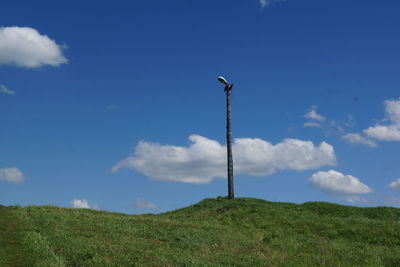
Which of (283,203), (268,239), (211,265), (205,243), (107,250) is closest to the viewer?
(211,265)

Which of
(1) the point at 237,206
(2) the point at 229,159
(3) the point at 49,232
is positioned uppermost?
(2) the point at 229,159

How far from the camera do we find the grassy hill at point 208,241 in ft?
51.4

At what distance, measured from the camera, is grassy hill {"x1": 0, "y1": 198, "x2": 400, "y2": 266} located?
1566 cm

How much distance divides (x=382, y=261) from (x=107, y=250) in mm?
11393

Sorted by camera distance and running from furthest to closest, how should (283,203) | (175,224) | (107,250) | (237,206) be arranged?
(283,203)
(237,206)
(175,224)
(107,250)

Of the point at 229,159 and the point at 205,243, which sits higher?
the point at 229,159

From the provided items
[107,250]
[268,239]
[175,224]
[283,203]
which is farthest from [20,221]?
[283,203]

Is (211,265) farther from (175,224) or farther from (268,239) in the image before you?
(175,224)

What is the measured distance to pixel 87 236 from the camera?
20688mm

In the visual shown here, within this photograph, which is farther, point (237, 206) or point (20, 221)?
point (237, 206)

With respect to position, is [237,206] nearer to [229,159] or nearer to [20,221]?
[229,159]

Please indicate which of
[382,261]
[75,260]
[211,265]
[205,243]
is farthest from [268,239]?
[75,260]

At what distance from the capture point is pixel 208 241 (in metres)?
20.5

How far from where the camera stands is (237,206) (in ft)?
116
